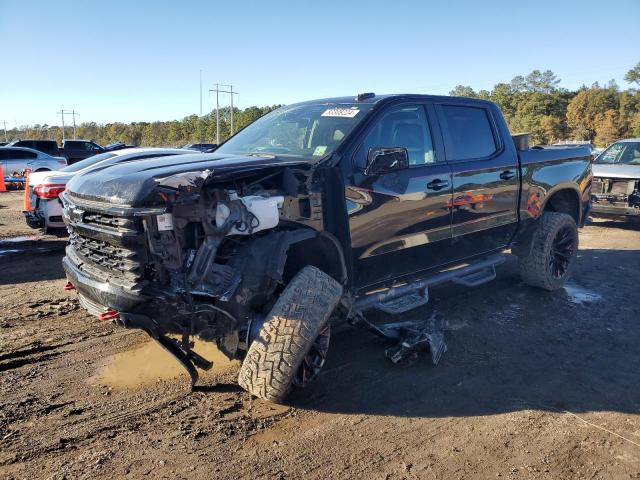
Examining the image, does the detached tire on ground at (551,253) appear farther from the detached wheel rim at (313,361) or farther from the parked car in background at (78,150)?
the parked car in background at (78,150)

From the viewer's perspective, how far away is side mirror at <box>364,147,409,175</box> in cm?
384

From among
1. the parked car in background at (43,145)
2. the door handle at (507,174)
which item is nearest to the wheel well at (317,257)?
the door handle at (507,174)

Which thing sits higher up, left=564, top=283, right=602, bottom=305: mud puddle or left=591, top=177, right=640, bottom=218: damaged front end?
left=591, top=177, right=640, bottom=218: damaged front end

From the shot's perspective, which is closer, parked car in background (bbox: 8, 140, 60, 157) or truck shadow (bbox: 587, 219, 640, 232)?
truck shadow (bbox: 587, 219, 640, 232)

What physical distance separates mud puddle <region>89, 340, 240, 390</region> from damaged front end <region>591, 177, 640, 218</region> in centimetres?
848

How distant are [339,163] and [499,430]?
2082 millimetres

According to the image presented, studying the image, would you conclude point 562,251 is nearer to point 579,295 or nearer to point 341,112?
point 579,295

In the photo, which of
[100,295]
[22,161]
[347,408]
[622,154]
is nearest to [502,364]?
[347,408]

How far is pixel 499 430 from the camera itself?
3160mm

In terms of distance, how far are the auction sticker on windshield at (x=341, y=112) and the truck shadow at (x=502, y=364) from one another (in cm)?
191

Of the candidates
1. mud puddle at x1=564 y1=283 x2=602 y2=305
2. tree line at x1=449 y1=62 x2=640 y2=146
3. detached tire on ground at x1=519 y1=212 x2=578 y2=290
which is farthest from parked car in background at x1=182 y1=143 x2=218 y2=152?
tree line at x1=449 y1=62 x2=640 y2=146

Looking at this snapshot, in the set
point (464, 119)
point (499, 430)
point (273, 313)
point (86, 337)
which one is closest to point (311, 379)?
point (273, 313)

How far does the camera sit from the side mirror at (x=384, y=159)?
12.6 feet

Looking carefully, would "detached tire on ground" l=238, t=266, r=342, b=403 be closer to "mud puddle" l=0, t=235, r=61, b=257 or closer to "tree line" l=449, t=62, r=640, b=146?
"mud puddle" l=0, t=235, r=61, b=257
